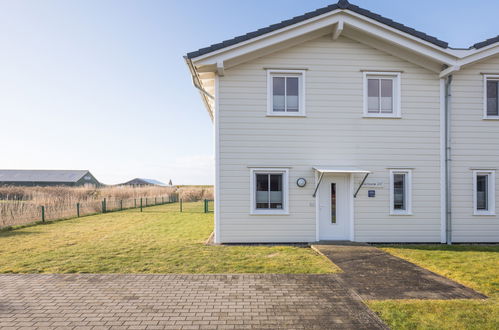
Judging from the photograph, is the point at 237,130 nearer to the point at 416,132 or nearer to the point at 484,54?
the point at 416,132

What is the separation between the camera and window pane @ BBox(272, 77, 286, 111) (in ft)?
33.8

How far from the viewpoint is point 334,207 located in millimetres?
10273

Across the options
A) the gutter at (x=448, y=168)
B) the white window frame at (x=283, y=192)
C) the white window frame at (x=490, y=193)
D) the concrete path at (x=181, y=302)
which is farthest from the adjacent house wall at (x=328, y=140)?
the concrete path at (x=181, y=302)

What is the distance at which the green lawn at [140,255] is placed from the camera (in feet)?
23.4

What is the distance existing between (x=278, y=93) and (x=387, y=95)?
4.03 metres

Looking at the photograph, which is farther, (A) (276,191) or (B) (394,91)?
(B) (394,91)

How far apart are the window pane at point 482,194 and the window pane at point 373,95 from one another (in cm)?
458

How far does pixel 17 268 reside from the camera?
722cm

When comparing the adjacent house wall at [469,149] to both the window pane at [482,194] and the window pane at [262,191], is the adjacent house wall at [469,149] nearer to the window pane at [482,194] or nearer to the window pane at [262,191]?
the window pane at [482,194]

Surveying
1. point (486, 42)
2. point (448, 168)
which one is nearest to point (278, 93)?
point (448, 168)

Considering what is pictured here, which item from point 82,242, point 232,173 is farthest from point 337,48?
point 82,242

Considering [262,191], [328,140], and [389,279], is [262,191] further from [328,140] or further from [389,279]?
[389,279]

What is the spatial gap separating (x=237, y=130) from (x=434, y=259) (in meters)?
7.13

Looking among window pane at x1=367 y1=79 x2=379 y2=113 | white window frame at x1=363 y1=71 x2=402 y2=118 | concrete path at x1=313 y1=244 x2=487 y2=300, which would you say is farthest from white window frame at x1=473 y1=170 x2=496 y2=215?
concrete path at x1=313 y1=244 x2=487 y2=300
